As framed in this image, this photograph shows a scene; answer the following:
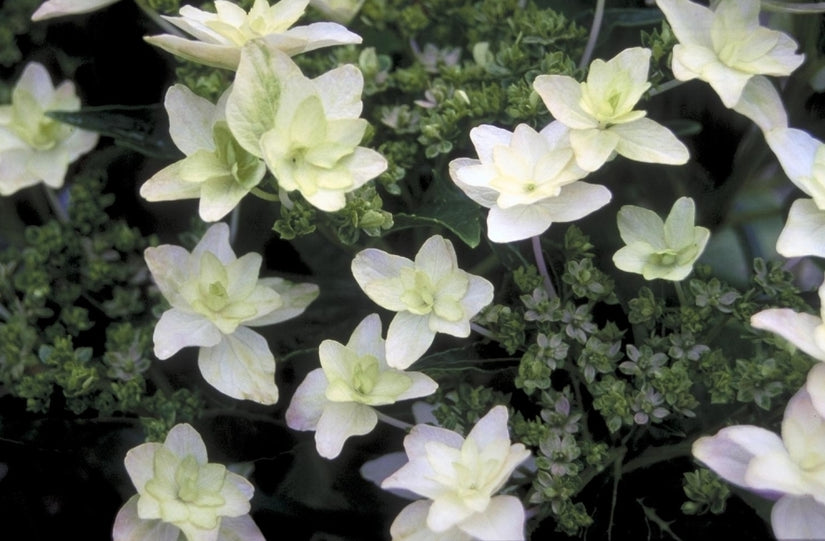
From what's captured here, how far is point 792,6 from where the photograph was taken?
0.76 metres

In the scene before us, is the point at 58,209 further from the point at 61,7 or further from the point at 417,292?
the point at 417,292

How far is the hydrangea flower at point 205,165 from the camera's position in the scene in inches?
26.2

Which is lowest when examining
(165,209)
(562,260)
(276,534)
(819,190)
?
(276,534)

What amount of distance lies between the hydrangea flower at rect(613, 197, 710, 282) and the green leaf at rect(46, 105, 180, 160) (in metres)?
0.38

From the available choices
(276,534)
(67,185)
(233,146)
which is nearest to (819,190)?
(233,146)

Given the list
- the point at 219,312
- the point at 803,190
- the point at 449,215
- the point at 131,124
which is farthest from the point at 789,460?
the point at 131,124

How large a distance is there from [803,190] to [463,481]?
31 cm

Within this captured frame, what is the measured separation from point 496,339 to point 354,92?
214mm

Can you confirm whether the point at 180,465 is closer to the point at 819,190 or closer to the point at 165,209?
the point at 165,209

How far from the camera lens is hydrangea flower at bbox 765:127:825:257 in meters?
0.66

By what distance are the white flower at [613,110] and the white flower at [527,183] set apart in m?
0.02

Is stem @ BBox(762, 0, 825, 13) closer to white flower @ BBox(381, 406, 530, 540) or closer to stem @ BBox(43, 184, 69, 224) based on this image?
white flower @ BBox(381, 406, 530, 540)

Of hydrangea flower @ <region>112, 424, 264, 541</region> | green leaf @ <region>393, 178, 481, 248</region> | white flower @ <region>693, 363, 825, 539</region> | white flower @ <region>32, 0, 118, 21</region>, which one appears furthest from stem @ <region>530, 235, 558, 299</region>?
white flower @ <region>32, 0, 118, 21</region>

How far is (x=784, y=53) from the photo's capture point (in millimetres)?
716
